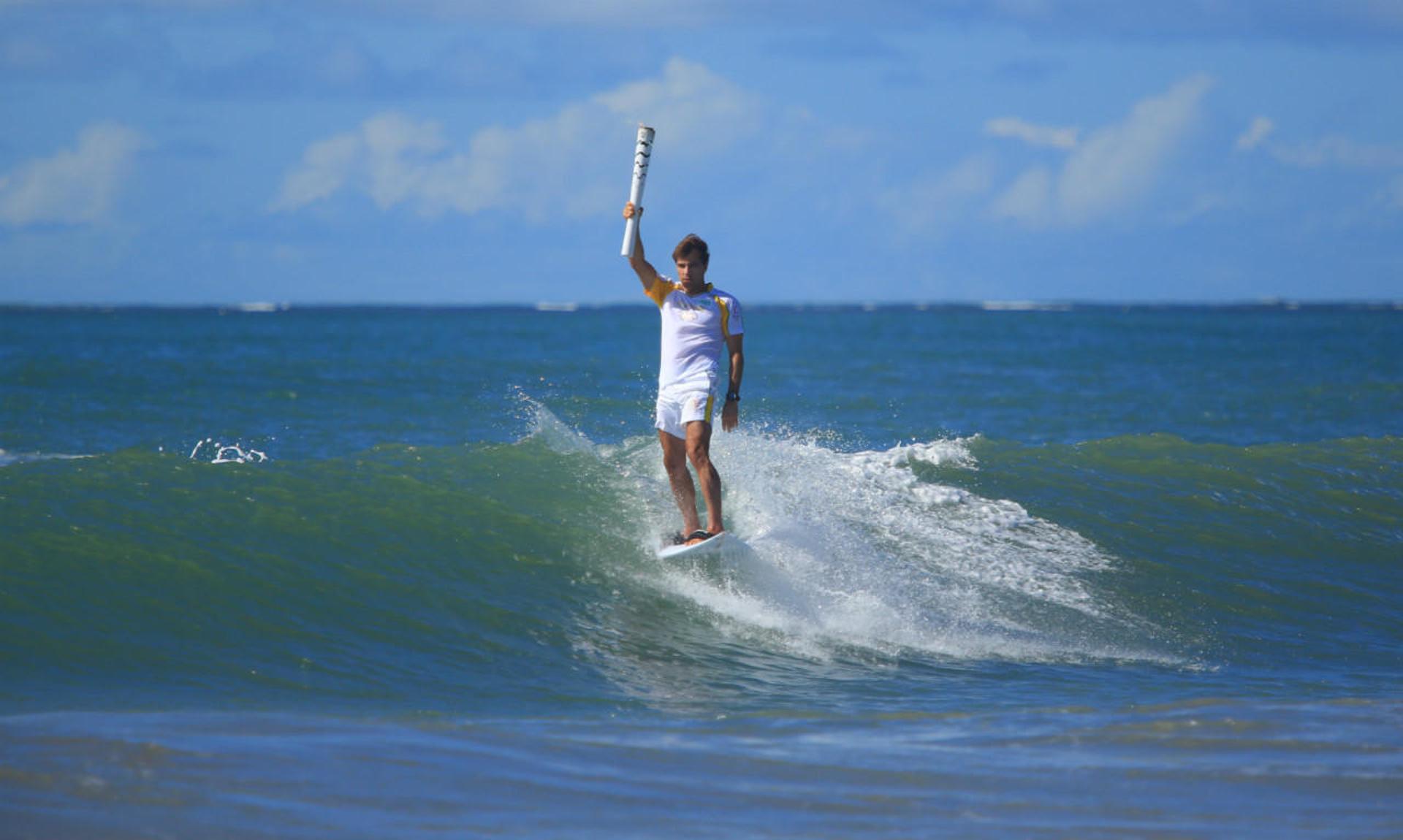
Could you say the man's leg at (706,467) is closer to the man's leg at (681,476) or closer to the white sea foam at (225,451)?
the man's leg at (681,476)

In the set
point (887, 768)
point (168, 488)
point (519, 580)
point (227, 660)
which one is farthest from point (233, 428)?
point (887, 768)

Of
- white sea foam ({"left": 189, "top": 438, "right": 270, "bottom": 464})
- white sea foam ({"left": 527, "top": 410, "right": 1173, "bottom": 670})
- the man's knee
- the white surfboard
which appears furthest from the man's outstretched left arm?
white sea foam ({"left": 189, "top": 438, "right": 270, "bottom": 464})

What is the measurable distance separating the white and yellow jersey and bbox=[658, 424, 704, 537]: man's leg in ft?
1.30

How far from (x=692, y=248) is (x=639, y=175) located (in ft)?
1.89

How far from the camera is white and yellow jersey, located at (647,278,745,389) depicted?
867 cm

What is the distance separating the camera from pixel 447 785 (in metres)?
5.30

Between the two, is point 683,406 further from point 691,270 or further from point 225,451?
point 225,451

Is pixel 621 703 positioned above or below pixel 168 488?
below

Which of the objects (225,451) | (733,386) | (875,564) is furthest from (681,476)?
(225,451)

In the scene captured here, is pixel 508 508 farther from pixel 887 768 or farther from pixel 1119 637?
pixel 887 768

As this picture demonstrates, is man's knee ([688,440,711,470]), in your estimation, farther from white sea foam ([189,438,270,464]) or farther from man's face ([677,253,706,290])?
white sea foam ([189,438,270,464])

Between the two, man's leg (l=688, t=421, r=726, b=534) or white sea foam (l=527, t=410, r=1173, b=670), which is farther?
man's leg (l=688, t=421, r=726, b=534)

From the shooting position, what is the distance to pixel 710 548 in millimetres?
8727

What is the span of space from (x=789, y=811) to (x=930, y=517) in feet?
19.3
